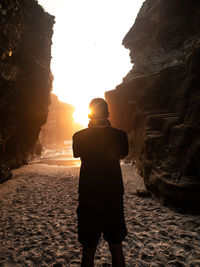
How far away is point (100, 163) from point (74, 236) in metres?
3.52

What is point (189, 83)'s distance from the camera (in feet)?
23.3

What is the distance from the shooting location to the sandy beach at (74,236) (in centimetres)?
355

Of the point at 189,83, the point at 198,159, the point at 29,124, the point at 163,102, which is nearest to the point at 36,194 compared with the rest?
the point at 198,159

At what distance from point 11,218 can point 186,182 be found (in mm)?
6794

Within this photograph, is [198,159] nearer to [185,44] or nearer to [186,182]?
[186,182]

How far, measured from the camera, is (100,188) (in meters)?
2.30

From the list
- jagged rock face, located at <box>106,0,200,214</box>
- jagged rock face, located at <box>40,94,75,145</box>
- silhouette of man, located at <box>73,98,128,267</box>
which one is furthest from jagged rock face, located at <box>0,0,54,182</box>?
jagged rock face, located at <box>40,94,75,145</box>

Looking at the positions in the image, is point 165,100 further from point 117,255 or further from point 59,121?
point 59,121

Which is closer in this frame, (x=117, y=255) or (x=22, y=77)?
(x=117, y=255)

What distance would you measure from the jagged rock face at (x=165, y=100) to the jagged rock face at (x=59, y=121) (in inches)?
3398

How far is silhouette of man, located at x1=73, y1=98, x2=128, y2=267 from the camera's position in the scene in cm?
225

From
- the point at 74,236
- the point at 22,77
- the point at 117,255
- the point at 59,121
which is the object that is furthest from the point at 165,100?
the point at 59,121

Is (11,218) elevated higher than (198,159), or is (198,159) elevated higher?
(198,159)

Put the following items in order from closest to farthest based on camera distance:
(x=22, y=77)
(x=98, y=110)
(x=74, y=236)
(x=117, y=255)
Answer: (x=117, y=255)
(x=98, y=110)
(x=74, y=236)
(x=22, y=77)
